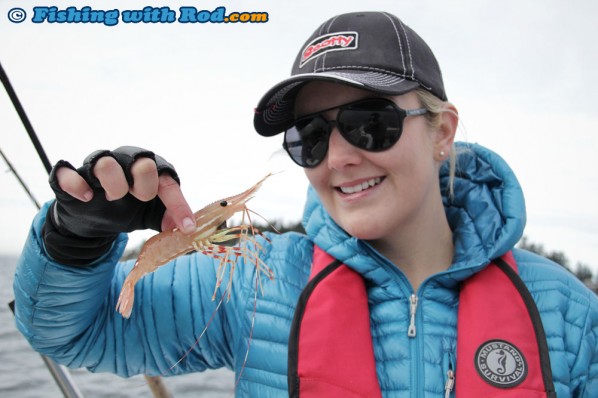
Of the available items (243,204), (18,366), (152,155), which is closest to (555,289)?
(243,204)

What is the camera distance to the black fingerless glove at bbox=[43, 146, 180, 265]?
4.33 feet

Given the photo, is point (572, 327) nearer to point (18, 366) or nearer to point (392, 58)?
point (392, 58)

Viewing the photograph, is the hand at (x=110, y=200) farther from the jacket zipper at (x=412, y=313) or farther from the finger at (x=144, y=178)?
the jacket zipper at (x=412, y=313)

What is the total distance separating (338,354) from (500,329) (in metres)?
0.62

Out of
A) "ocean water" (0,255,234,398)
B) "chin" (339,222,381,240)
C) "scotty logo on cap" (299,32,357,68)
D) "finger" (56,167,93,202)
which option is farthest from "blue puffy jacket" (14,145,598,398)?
"ocean water" (0,255,234,398)

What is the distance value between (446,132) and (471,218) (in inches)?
16.7

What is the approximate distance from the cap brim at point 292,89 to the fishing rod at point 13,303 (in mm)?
796

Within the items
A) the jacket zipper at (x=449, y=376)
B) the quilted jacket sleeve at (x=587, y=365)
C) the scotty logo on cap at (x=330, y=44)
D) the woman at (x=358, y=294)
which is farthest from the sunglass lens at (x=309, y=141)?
the quilted jacket sleeve at (x=587, y=365)

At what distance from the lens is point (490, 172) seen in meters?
2.40

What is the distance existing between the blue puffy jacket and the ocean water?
7.03ft

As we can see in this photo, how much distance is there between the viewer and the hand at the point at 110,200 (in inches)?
51.1

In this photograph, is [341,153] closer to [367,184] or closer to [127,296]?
[367,184]

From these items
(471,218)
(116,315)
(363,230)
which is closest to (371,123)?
(363,230)

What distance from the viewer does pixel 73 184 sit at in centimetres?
130
